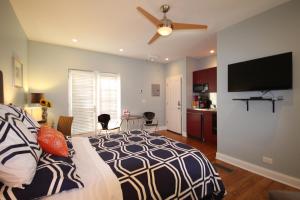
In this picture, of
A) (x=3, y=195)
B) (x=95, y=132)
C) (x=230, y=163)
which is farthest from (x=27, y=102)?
(x=230, y=163)

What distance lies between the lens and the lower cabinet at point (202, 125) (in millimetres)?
3980

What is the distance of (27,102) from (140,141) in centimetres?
303

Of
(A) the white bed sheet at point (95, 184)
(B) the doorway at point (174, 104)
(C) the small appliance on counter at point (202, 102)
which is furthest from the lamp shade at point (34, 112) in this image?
(C) the small appliance on counter at point (202, 102)

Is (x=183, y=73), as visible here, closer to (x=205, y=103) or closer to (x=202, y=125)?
(x=205, y=103)

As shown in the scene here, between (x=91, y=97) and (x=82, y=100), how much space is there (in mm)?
258

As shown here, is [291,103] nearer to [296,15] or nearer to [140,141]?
[296,15]

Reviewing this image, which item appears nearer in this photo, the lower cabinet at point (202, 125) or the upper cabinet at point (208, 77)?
the lower cabinet at point (202, 125)

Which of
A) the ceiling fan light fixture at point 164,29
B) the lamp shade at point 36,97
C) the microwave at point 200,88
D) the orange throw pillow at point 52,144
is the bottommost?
the orange throw pillow at point 52,144

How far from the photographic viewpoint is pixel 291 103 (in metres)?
2.14

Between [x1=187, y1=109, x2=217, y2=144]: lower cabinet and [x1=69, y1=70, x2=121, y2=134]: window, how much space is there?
2313 mm

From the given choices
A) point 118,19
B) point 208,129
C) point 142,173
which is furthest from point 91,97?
point 142,173

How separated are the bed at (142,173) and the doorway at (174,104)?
338 centimetres

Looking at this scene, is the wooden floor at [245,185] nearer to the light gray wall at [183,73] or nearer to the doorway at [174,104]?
the light gray wall at [183,73]

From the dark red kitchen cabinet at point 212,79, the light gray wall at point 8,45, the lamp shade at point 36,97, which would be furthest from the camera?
the dark red kitchen cabinet at point 212,79
